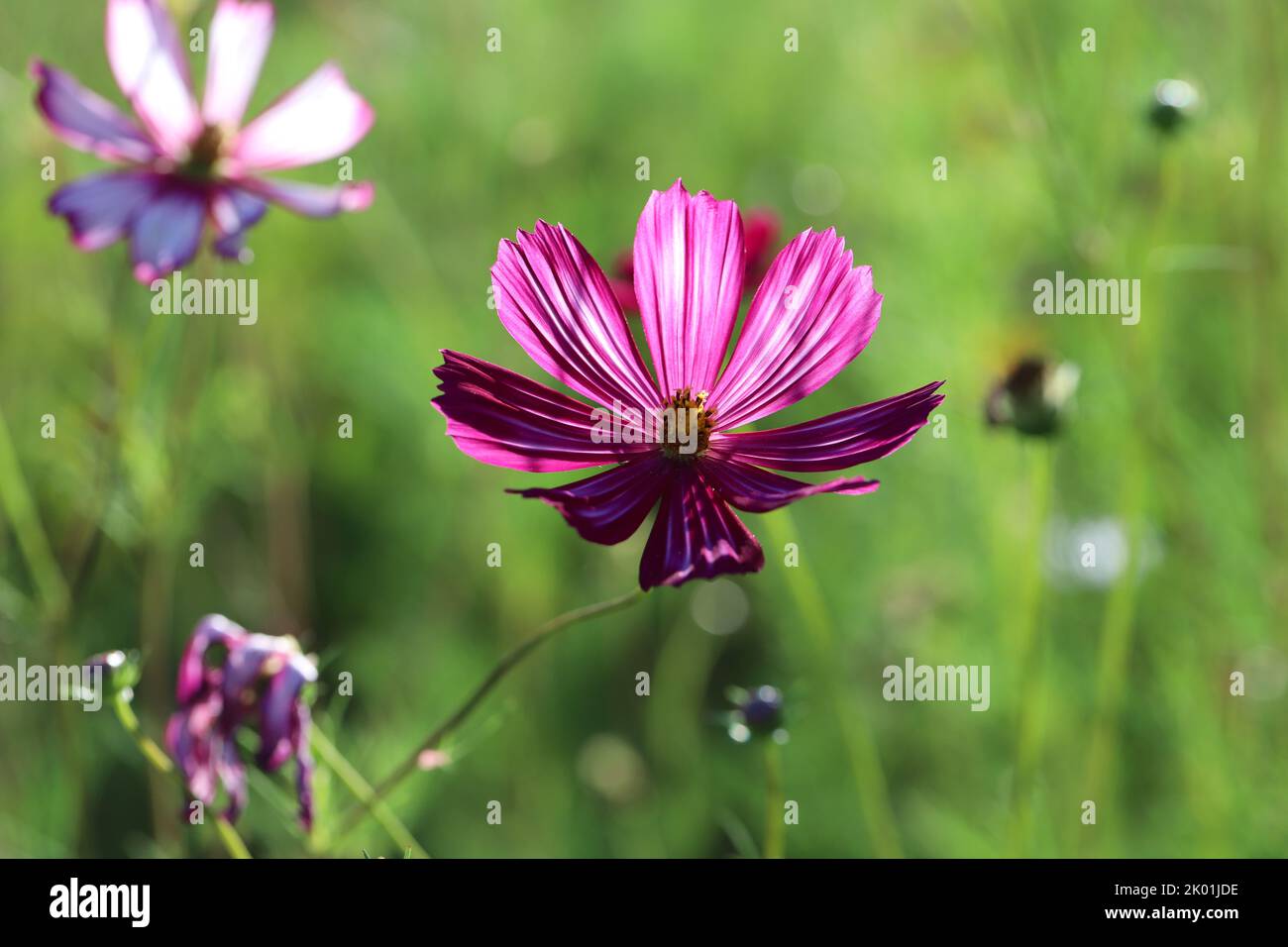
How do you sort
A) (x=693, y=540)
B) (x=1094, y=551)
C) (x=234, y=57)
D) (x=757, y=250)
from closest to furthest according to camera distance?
(x=693, y=540) < (x=234, y=57) < (x=757, y=250) < (x=1094, y=551)

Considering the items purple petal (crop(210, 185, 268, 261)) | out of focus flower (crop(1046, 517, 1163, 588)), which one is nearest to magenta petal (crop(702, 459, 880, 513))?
purple petal (crop(210, 185, 268, 261))

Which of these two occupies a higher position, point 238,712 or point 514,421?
point 514,421

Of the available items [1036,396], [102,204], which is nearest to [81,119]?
[102,204]

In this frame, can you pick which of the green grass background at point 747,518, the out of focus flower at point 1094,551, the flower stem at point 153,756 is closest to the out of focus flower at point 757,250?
the green grass background at point 747,518

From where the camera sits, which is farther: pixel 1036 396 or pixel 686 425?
pixel 1036 396

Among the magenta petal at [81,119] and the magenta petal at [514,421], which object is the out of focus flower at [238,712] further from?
the magenta petal at [81,119]

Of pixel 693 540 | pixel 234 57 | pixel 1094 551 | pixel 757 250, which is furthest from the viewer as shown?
pixel 1094 551

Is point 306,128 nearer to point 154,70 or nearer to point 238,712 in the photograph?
point 154,70
